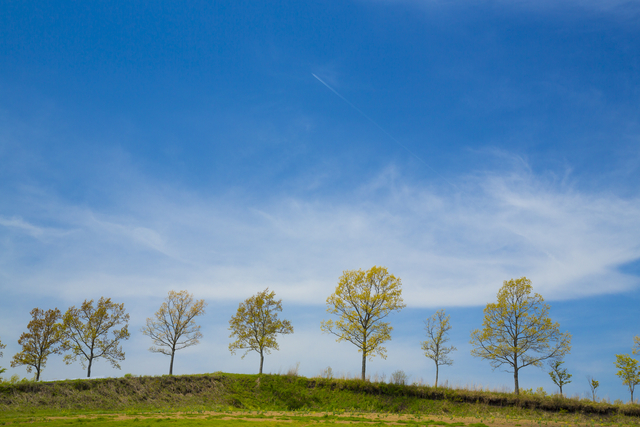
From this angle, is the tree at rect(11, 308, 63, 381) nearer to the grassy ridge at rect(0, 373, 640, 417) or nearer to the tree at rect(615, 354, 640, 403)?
the grassy ridge at rect(0, 373, 640, 417)

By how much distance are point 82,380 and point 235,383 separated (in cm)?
1413

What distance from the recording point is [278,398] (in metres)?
37.9

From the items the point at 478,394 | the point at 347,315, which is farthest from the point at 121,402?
the point at 478,394

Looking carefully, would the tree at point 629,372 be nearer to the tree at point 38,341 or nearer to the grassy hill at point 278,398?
the grassy hill at point 278,398

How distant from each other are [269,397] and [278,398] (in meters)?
0.90

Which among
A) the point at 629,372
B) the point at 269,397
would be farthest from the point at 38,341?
the point at 629,372

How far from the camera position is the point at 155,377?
128 ft

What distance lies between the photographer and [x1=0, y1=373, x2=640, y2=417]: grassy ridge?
33688mm

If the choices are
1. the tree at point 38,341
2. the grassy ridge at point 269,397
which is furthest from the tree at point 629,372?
the tree at point 38,341

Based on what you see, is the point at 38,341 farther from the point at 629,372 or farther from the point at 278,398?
the point at 629,372

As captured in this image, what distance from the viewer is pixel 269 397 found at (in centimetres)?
3803

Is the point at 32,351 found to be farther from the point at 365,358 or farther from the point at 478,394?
the point at 478,394

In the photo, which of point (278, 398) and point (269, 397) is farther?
point (269, 397)

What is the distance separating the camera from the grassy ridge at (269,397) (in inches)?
1326
